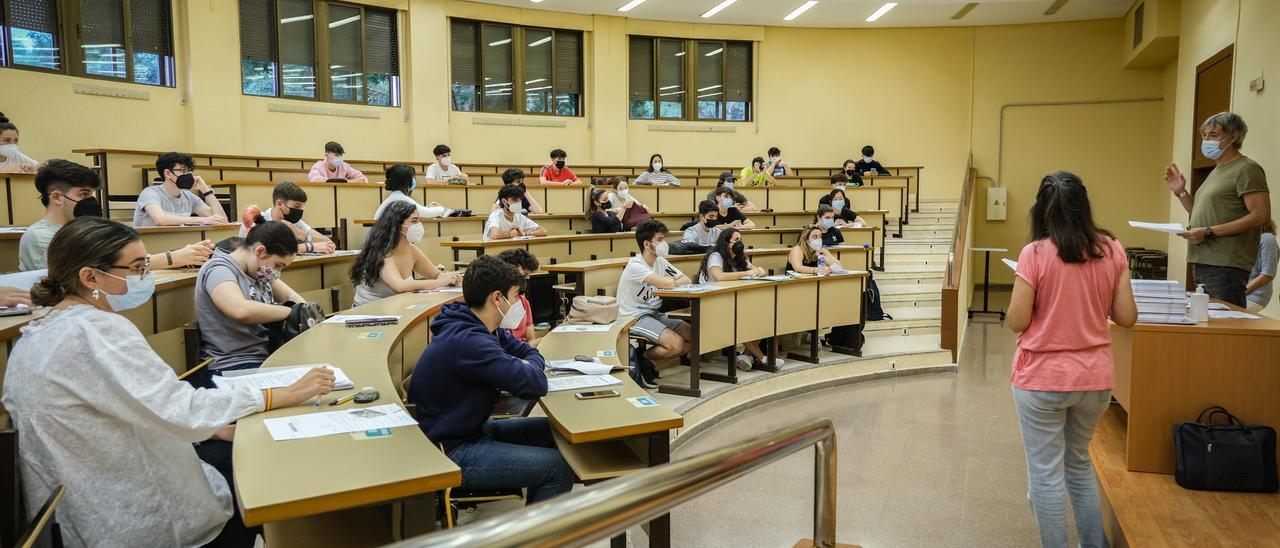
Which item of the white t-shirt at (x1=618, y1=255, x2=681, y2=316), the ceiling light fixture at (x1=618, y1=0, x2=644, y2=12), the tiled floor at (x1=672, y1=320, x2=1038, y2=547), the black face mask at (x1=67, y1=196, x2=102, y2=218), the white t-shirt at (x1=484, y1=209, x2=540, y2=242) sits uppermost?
the ceiling light fixture at (x1=618, y1=0, x2=644, y2=12)

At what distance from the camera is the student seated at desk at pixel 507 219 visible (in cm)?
755

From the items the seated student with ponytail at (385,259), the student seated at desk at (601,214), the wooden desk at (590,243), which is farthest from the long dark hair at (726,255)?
the seated student with ponytail at (385,259)

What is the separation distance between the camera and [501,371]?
2.93 metres

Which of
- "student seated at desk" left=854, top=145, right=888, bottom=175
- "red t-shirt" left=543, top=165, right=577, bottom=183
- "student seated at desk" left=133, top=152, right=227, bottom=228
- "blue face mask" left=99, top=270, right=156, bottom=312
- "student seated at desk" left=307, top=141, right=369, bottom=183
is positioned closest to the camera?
"blue face mask" left=99, top=270, right=156, bottom=312

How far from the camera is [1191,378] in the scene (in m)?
3.27

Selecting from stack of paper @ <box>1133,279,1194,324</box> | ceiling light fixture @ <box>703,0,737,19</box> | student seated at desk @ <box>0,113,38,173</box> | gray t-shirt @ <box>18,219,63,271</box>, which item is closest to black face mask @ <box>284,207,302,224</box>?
gray t-shirt @ <box>18,219,63,271</box>

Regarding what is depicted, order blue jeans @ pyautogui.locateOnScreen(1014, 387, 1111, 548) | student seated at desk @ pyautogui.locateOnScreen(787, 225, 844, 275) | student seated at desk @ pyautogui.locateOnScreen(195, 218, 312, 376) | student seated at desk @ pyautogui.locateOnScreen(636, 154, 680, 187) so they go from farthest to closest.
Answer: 1. student seated at desk @ pyautogui.locateOnScreen(636, 154, 680, 187)
2. student seated at desk @ pyautogui.locateOnScreen(787, 225, 844, 275)
3. student seated at desk @ pyautogui.locateOnScreen(195, 218, 312, 376)
4. blue jeans @ pyautogui.locateOnScreen(1014, 387, 1111, 548)

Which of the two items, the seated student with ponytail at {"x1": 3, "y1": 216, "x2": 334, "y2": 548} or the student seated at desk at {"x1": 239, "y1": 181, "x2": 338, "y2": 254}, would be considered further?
the student seated at desk at {"x1": 239, "y1": 181, "x2": 338, "y2": 254}

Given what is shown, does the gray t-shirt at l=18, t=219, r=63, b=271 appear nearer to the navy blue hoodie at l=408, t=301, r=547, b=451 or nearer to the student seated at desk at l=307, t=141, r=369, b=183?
the navy blue hoodie at l=408, t=301, r=547, b=451

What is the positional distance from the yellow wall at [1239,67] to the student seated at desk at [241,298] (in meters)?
7.33

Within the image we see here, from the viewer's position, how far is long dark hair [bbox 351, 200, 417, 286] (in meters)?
5.22

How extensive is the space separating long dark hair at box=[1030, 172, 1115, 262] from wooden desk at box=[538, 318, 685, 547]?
1.46 m

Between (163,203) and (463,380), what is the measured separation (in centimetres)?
475

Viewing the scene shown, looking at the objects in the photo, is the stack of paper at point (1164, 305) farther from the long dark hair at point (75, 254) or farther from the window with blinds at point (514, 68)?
the window with blinds at point (514, 68)
